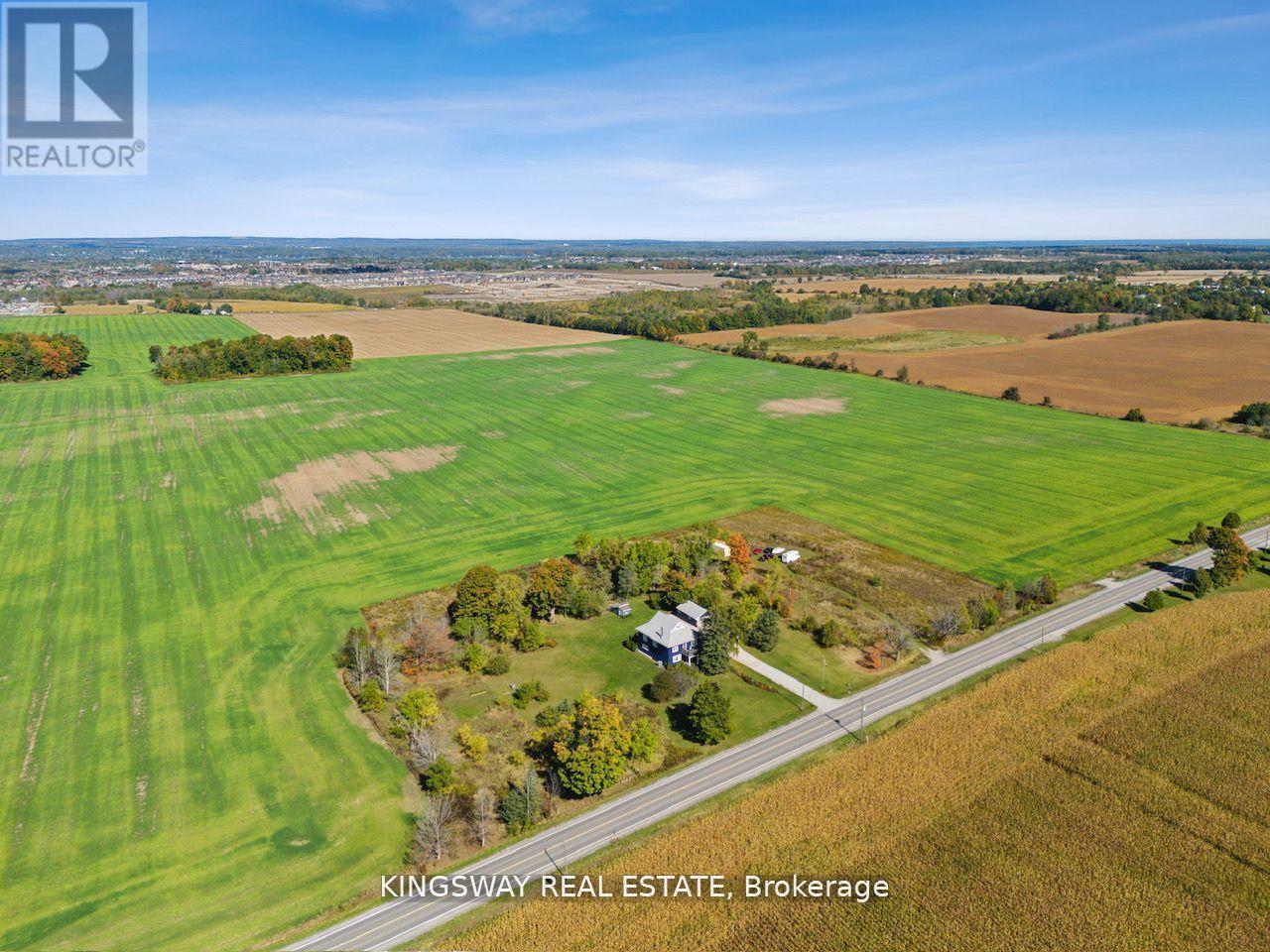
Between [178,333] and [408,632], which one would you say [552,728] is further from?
[178,333]

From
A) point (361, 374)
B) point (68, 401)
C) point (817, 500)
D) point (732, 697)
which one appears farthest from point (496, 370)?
point (732, 697)

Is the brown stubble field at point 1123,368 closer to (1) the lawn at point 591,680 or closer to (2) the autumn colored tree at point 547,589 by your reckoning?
(1) the lawn at point 591,680

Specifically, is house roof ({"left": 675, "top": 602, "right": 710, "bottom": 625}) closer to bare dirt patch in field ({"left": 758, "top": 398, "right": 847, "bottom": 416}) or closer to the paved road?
the paved road

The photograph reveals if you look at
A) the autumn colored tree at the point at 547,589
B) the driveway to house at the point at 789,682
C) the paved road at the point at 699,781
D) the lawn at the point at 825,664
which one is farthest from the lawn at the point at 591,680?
the lawn at the point at 825,664

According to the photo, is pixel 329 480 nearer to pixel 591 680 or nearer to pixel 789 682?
pixel 591 680

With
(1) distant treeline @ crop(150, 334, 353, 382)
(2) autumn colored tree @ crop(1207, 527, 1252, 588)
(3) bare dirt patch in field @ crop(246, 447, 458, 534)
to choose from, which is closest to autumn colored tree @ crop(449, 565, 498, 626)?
(3) bare dirt patch in field @ crop(246, 447, 458, 534)

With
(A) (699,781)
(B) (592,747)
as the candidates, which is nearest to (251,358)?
(B) (592,747)
